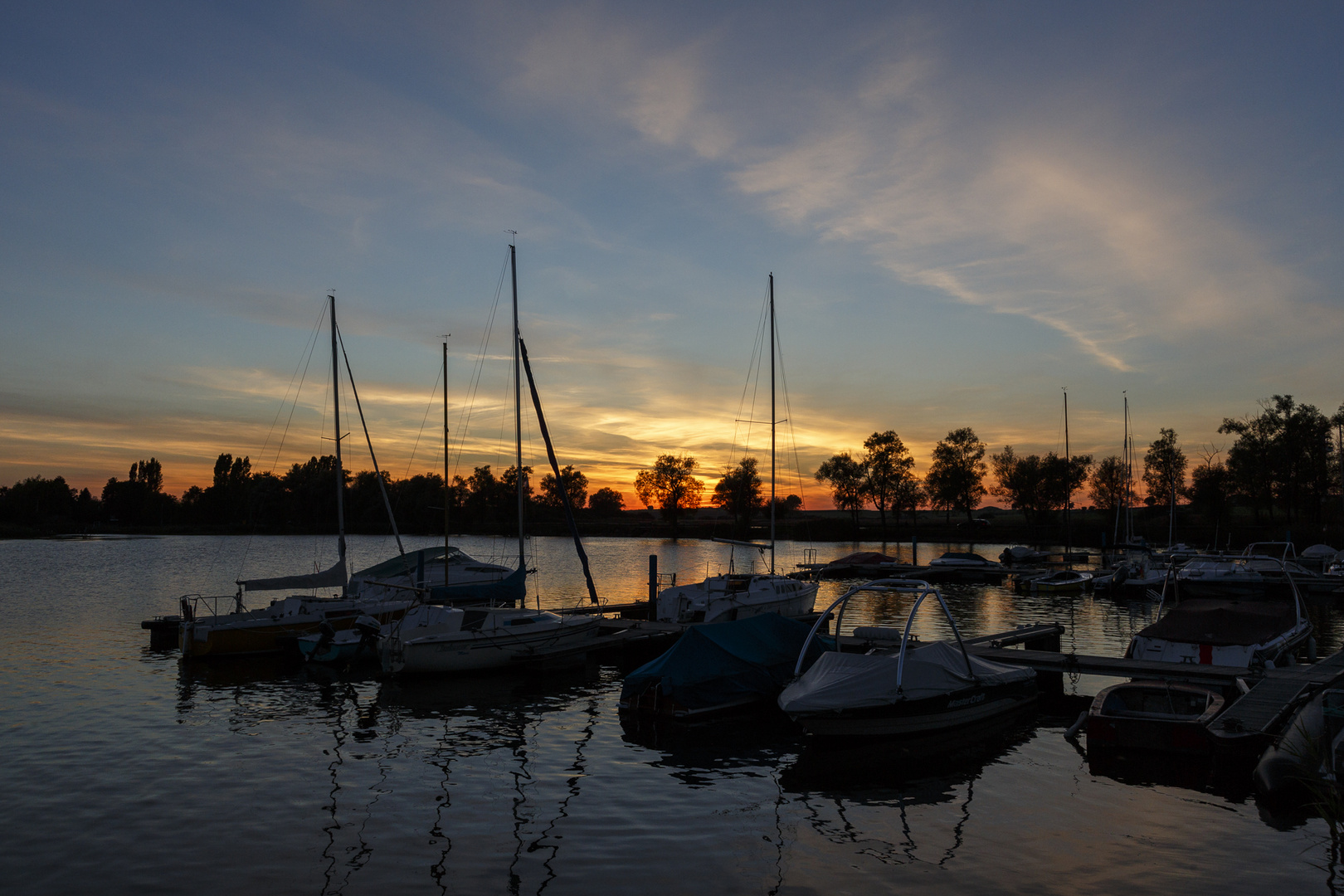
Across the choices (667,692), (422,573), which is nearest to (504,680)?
(667,692)

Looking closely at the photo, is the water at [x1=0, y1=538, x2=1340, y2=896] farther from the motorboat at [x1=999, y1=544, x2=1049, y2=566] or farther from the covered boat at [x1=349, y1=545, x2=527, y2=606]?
the motorboat at [x1=999, y1=544, x2=1049, y2=566]

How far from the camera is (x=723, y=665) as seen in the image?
984 inches

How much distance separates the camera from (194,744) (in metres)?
21.8

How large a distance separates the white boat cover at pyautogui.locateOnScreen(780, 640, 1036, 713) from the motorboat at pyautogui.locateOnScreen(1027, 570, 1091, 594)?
1778 inches

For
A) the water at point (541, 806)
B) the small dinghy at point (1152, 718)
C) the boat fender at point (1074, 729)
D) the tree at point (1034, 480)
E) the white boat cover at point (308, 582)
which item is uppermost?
the tree at point (1034, 480)

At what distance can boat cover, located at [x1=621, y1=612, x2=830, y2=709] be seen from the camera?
79.8 ft

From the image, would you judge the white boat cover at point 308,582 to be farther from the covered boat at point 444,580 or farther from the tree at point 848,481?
the tree at point 848,481

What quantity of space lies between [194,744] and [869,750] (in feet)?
57.6

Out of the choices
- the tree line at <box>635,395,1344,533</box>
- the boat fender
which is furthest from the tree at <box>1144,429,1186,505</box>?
the boat fender

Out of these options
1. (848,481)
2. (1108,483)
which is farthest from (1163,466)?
(848,481)

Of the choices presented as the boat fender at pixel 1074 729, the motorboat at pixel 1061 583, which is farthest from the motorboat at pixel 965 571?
the boat fender at pixel 1074 729

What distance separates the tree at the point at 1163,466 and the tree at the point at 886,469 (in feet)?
131

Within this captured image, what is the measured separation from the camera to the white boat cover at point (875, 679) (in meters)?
20.8

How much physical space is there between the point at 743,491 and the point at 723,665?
131m
